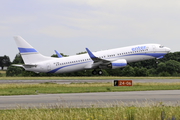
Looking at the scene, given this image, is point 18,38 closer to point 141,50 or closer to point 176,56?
point 141,50

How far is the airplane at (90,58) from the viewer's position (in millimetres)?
51219

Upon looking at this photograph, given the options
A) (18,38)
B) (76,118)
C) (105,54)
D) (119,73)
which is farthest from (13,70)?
(76,118)

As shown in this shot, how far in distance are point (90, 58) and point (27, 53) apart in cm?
1246

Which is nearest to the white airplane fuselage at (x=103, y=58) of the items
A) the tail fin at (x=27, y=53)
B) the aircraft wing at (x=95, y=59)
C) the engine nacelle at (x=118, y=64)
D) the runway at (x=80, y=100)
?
the aircraft wing at (x=95, y=59)

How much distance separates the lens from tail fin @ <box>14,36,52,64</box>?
174ft

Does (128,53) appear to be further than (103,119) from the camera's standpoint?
Yes

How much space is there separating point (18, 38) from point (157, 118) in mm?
45550

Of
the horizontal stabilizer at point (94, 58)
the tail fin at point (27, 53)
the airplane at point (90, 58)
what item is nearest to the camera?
the horizontal stabilizer at point (94, 58)

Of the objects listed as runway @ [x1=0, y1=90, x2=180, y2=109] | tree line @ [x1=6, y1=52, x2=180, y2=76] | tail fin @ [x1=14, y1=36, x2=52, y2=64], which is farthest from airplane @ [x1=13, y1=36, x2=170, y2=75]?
runway @ [x1=0, y1=90, x2=180, y2=109]

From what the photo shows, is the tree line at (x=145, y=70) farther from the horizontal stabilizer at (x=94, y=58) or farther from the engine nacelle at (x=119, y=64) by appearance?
the horizontal stabilizer at (x=94, y=58)

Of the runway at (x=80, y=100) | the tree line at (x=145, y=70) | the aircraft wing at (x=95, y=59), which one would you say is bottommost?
the runway at (x=80, y=100)

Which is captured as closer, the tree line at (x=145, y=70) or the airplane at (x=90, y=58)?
the airplane at (x=90, y=58)

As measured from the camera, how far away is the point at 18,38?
52938 millimetres

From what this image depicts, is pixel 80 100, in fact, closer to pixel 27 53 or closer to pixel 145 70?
pixel 27 53
